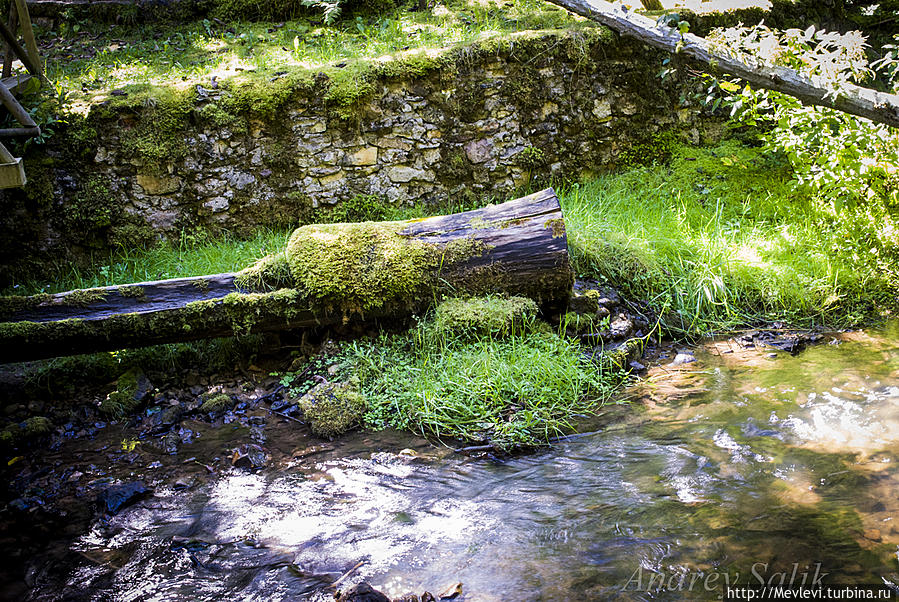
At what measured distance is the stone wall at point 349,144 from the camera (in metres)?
5.44

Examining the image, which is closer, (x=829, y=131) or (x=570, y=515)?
(x=570, y=515)

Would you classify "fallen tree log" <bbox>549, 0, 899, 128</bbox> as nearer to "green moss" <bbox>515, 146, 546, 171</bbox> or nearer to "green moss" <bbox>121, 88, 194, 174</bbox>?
"green moss" <bbox>515, 146, 546, 171</bbox>

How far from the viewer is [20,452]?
Result: 374 centimetres

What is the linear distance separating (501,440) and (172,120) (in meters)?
4.60

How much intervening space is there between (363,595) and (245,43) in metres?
6.66

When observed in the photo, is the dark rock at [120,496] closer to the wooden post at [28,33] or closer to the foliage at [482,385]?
the foliage at [482,385]

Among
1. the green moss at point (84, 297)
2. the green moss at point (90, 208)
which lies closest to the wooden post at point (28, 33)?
the green moss at point (90, 208)

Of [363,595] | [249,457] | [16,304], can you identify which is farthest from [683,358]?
[16,304]

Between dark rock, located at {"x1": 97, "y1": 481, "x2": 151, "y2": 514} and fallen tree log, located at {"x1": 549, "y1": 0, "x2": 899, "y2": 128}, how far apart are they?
212 inches

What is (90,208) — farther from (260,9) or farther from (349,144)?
(260,9)

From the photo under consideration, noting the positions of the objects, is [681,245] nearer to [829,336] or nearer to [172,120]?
[829,336]

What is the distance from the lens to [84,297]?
395cm

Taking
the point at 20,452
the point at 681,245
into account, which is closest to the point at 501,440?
the point at 681,245

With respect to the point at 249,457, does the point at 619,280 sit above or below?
above
